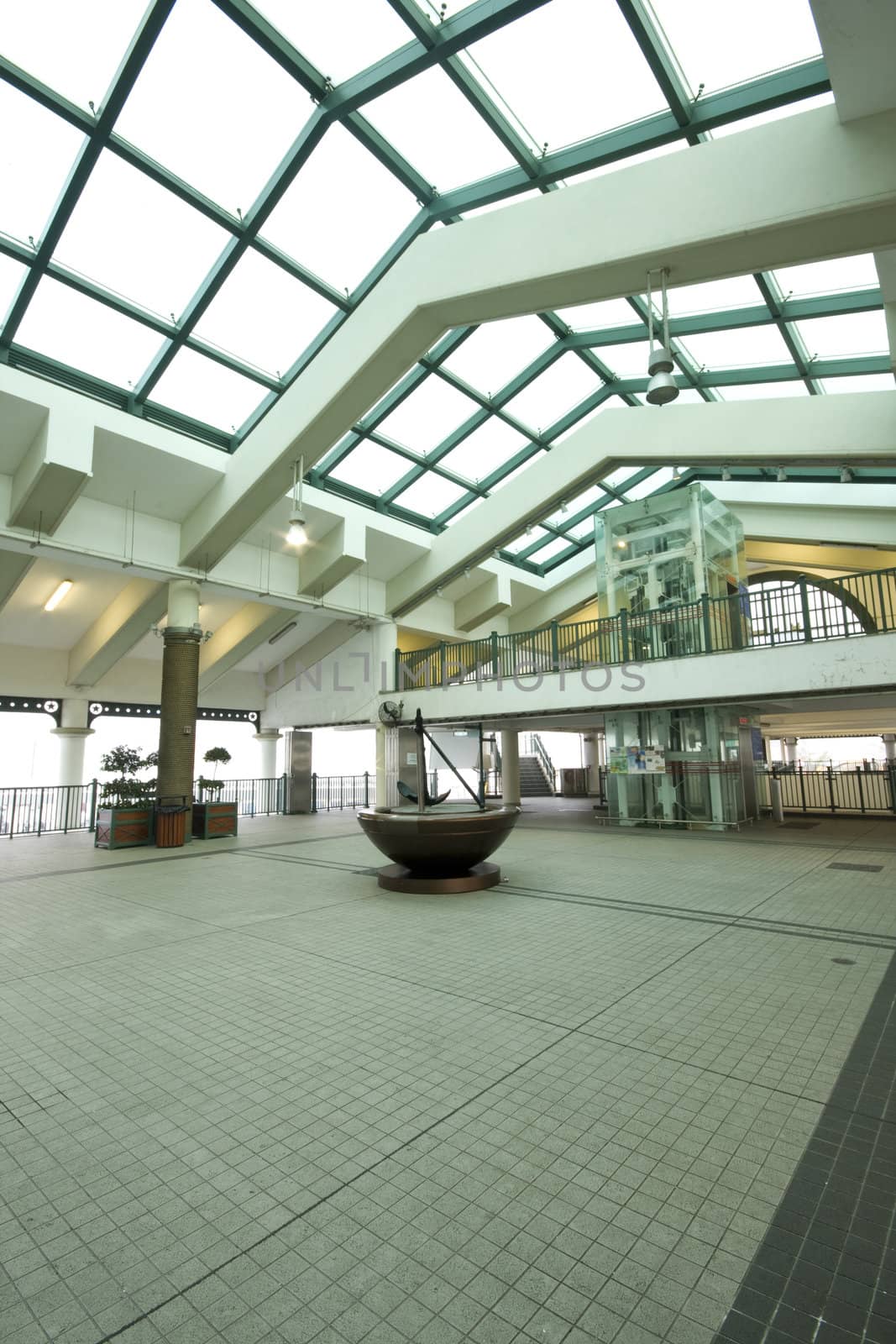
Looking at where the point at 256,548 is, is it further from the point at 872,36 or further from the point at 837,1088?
the point at 837,1088

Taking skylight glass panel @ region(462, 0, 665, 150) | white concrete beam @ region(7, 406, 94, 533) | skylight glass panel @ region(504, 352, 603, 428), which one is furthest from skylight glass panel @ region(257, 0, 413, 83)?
skylight glass panel @ region(504, 352, 603, 428)

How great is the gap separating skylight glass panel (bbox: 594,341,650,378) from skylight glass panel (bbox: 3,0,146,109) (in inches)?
349

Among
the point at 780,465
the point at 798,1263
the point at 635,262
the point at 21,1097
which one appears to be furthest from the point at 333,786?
the point at 798,1263

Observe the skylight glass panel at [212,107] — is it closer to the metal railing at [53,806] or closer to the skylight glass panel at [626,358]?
the skylight glass panel at [626,358]

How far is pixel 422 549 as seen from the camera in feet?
58.0

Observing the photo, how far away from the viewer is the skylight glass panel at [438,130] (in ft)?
26.6

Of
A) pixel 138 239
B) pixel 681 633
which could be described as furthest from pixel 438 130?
pixel 681 633

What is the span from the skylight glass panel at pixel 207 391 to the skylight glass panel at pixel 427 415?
2842mm

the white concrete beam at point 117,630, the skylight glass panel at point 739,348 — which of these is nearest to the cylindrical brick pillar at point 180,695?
the white concrete beam at point 117,630

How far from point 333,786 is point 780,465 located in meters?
16.7

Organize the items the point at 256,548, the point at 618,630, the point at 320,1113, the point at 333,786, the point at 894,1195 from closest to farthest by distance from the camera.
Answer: the point at 894,1195 → the point at 320,1113 → the point at 618,630 → the point at 256,548 → the point at 333,786

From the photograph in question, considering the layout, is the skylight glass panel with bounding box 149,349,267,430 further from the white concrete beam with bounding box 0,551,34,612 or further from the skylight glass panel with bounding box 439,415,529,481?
the skylight glass panel with bounding box 439,415,529,481

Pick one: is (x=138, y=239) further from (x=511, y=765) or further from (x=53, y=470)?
(x=511, y=765)

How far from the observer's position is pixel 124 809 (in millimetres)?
12602
